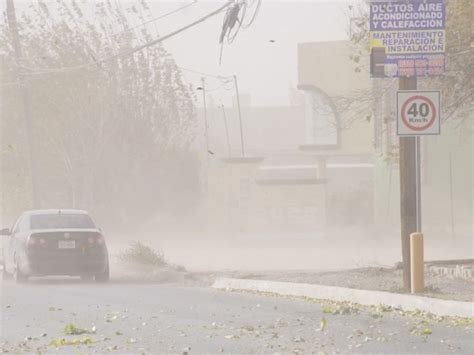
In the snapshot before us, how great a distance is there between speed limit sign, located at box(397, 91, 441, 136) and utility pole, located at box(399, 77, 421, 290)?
1.63 ft

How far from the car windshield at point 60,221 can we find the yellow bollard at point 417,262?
7806 mm

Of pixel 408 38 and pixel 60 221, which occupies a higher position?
pixel 408 38

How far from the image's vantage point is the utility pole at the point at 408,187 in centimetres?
1581

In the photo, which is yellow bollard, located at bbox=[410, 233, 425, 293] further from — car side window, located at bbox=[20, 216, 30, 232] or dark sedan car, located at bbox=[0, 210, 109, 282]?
car side window, located at bbox=[20, 216, 30, 232]

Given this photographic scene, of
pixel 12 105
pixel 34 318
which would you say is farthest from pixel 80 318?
pixel 12 105

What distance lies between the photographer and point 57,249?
2036 cm

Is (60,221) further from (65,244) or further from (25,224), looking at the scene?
(65,244)

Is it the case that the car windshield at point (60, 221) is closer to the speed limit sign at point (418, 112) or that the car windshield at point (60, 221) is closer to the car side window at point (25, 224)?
the car side window at point (25, 224)

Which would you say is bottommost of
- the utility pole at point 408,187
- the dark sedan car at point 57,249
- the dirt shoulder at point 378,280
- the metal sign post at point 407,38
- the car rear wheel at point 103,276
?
the car rear wheel at point 103,276

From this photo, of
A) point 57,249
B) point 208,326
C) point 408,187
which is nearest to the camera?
point 208,326

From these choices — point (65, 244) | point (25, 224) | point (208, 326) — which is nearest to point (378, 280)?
point (65, 244)

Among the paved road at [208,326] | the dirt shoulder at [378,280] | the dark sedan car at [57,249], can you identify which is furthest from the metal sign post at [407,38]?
the dark sedan car at [57,249]

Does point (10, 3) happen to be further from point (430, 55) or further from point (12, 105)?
point (430, 55)

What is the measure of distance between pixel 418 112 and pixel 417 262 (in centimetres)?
201
